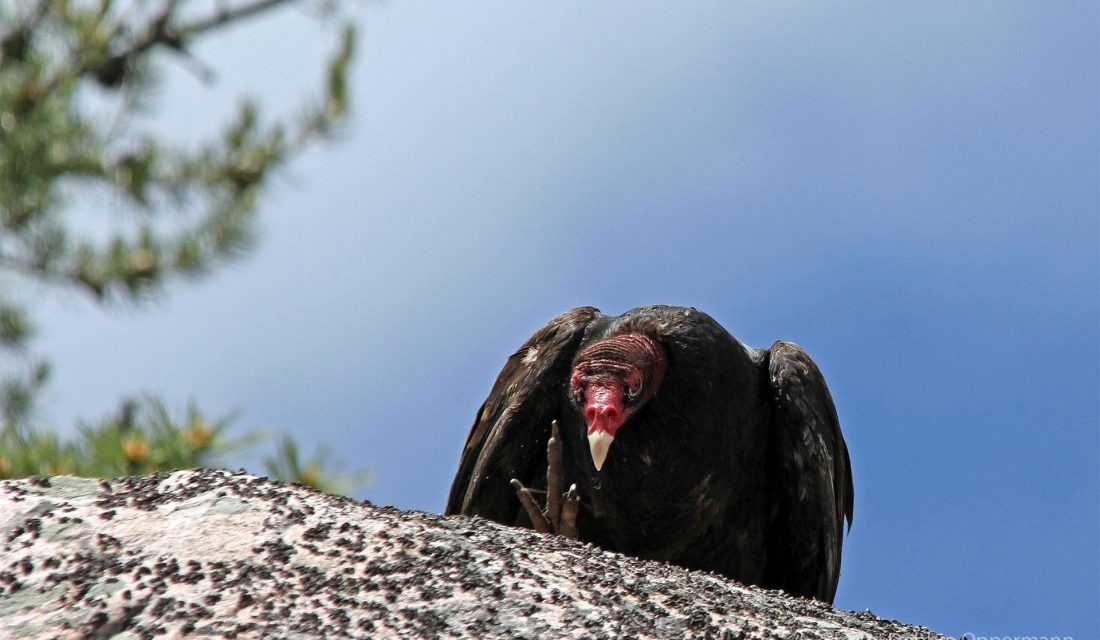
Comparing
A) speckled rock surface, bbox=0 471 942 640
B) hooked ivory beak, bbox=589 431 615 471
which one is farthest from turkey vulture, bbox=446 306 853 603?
speckled rock surface, bbox=0 471 942 640

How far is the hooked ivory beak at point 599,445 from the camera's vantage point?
3.53m

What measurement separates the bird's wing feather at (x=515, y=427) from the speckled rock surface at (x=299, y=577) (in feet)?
4.94

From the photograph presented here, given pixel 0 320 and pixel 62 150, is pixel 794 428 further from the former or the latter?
pixel 0 320

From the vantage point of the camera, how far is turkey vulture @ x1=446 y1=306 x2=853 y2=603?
3.72m

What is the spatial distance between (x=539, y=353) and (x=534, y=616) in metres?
2.10

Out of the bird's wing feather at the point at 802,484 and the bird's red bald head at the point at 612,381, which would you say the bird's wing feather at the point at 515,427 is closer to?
the bird's red bald head at the point at 612,381

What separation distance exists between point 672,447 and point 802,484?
495mm

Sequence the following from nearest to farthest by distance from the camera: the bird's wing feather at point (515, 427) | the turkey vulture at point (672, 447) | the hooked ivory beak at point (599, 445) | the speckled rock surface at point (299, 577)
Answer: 1. the speckled rock surface at point (299, 577)
2. the hooked ivory beak at point (599, 445)
3. the turkey vulture at point (672, 447)
4. the bird's wing feather at point (515, 427)

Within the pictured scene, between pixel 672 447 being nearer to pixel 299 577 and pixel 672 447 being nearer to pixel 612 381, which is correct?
pixel 612 381

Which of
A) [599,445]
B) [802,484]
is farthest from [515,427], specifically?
[802,484]

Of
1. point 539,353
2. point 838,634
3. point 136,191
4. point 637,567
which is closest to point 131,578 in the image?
point 637,567

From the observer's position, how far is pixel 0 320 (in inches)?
215

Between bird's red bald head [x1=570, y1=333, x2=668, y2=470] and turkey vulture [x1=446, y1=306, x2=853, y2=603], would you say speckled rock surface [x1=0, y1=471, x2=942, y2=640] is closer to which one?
bird's red bald head [x1=570, y1=333, x2=668, y2=470]

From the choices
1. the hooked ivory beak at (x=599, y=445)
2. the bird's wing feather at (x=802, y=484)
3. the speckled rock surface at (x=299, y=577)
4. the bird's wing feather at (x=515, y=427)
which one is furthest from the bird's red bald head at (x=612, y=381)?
the speckled rock surface at (x=299, y=577)
